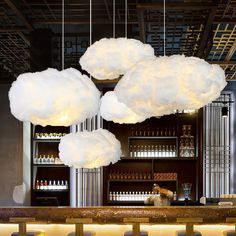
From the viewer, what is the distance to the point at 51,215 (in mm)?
6551

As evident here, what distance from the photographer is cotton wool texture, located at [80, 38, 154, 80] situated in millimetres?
4184

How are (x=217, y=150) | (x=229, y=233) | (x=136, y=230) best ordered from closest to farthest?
(x=136, y=230), (x=229, y=233), (x=217, y=150)

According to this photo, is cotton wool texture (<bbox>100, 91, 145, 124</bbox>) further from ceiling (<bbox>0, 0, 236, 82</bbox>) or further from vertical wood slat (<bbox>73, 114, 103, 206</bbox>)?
vertical wood slat (<bbox>73, 114, 103, 206</bbox>)

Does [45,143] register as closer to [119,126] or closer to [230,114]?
[119,126]

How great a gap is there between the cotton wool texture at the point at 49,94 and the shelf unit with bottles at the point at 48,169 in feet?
24.3

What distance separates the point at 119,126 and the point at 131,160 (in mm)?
687

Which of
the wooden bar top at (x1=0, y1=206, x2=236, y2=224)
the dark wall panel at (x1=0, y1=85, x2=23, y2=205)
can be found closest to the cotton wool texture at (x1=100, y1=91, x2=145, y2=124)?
the wooden bar top at (x1=0, y1=206, x2=236, y2=224)

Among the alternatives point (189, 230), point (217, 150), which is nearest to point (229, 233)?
point (189, 230)

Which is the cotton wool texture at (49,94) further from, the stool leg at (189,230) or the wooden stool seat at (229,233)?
the wooden stool seat at (229,233)

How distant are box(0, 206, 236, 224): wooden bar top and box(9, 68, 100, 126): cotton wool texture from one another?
2.98 meters

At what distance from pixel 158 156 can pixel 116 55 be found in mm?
6685

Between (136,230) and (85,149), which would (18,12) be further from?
(136,230)

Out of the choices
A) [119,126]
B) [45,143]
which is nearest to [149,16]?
[119,126]

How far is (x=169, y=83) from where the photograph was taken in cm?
307
